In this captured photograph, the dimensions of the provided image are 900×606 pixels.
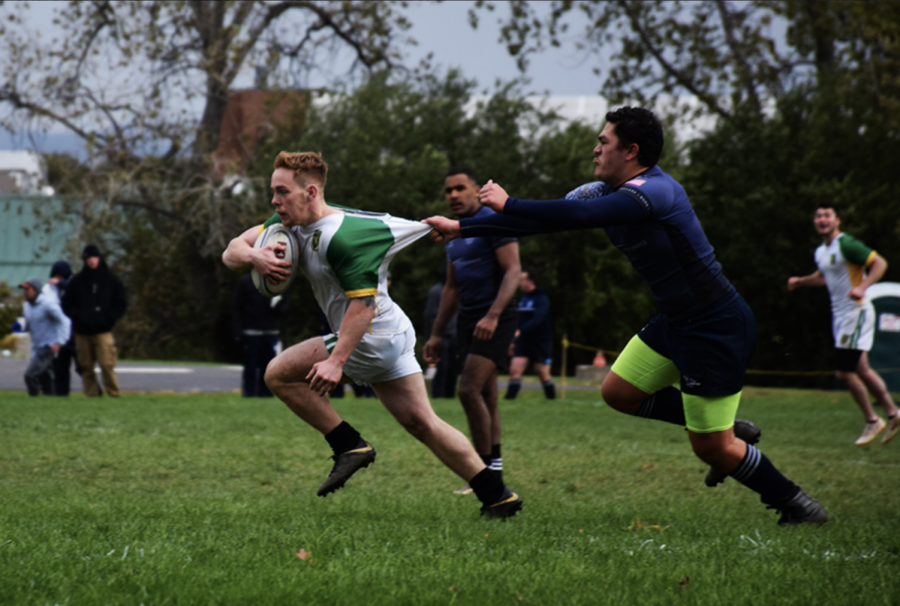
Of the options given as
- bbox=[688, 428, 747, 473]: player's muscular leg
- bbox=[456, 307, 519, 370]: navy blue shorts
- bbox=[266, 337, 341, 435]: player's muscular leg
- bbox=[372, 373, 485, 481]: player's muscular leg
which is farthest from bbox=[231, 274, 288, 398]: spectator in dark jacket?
bbox=[688, 428, 747, 473]: player's muscular leg

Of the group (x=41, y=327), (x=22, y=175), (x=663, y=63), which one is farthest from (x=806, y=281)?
(x=22, y=175)

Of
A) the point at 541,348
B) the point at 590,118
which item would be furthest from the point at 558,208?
the point at 590,118

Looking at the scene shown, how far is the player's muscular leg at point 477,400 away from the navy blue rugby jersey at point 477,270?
401 mm

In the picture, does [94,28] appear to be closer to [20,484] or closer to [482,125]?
[482,125]

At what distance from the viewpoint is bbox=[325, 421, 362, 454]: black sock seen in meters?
4.94

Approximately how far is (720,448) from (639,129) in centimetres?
165

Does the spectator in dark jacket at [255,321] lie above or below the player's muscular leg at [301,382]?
below

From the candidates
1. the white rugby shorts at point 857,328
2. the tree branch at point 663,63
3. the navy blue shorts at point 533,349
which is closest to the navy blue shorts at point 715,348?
the white rugby shorts at point 857,328

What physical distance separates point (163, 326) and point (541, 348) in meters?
21.2

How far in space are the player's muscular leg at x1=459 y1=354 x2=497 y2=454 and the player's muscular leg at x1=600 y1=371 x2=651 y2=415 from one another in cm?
143

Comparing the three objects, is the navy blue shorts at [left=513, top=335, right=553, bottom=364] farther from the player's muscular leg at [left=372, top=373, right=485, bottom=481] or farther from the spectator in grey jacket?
the player's muscular leg at [left=372, top=373, right=485, bottom=481]

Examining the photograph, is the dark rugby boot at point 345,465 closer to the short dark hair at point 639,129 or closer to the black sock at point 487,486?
the black sock at point 487,486

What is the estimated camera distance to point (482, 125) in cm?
3256

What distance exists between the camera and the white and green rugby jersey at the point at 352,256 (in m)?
A: 4.49
